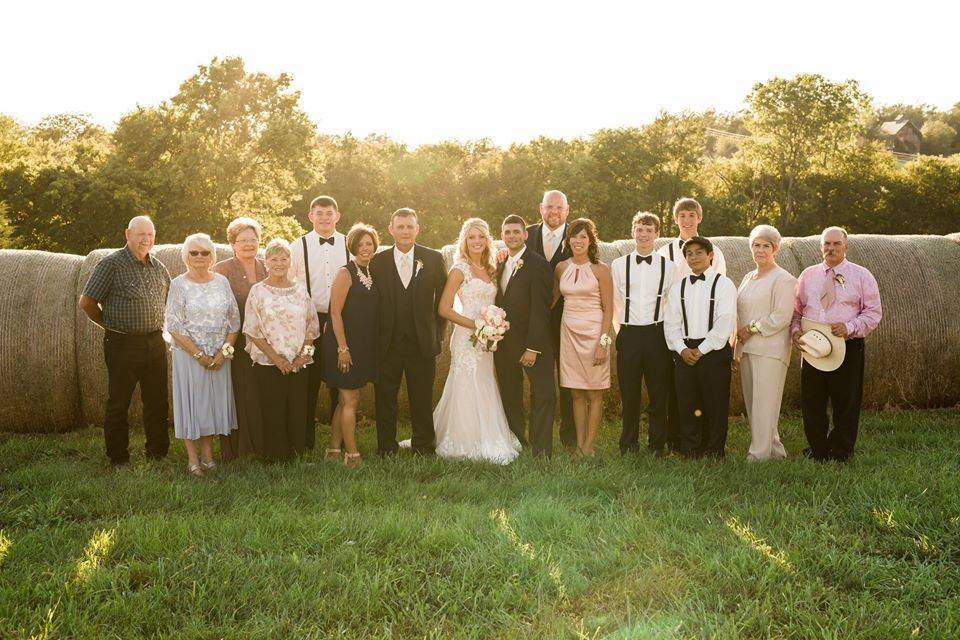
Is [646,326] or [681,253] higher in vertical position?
[681,253]

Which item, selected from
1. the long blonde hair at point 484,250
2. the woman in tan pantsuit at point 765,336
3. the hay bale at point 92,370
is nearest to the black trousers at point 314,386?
the long blonde hair at point 484,250

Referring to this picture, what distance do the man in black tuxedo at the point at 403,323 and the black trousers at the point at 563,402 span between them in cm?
117

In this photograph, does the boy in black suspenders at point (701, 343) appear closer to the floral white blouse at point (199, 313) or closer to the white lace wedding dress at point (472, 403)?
the white lace wedding dress at point (472, 403)

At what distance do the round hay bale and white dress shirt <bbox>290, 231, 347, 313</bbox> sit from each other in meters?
3.06

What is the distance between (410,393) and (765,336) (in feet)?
11.1

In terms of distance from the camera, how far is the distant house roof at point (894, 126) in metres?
107

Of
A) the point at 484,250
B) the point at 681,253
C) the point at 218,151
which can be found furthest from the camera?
the point at 218,151

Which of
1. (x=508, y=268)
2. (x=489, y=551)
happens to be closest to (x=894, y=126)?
(x=508, y=268)

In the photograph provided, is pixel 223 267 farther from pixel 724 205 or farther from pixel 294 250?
pixel 724 205

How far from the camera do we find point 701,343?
22.4 ft

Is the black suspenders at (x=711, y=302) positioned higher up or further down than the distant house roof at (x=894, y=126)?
further down

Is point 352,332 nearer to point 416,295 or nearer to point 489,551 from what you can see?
point 416,295

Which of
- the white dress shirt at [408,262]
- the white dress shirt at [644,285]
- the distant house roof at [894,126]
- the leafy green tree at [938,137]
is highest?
the distant house roof at [894,126]

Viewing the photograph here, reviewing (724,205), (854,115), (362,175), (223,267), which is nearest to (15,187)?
(362,175)
